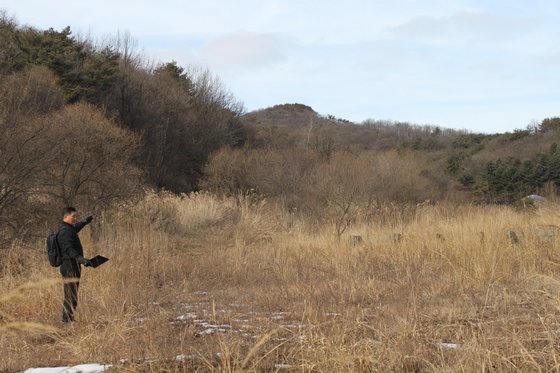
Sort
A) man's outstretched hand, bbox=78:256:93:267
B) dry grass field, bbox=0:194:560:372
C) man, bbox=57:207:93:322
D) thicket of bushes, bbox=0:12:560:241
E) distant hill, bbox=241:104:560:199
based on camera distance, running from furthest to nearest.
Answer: distant hill, bbox=241:104:560:199, thicket of bushes, bbox=0:12:560:241, man, bbox=57:207:93:322, man's outstretched hand, bbox=78:256:93:267, dry grass field, bbox=0:194:560:372

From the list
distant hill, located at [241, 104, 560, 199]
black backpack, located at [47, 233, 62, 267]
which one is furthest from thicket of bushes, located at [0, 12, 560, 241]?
black backpack, located at [47, 233, 62, 267]

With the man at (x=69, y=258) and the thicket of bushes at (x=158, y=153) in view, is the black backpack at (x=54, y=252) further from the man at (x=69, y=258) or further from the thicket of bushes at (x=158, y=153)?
the thicket of bushes at (x=158, y=153)

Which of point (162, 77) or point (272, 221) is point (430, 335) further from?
point (162, 77)

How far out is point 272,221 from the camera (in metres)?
15.3

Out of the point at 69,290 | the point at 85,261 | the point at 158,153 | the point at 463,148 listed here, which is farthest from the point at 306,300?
the point at 463,148

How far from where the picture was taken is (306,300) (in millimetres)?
5957

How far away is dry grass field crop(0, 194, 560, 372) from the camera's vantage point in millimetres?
3635

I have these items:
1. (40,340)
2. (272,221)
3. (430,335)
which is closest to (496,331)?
(430,335)

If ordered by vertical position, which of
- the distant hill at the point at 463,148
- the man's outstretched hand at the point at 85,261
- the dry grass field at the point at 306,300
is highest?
the distant hill at the point at 463,148

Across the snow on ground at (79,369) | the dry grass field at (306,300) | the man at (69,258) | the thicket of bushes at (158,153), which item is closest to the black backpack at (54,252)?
the man at (69,258)

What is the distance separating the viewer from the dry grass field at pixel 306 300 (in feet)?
11.9

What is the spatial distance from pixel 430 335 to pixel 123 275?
490cm

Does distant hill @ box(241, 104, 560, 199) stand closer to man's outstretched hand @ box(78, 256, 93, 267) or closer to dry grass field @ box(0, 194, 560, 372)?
dry grass field @ box(0, 194, 560, 372)

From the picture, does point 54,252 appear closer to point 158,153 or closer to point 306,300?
point 306,300
